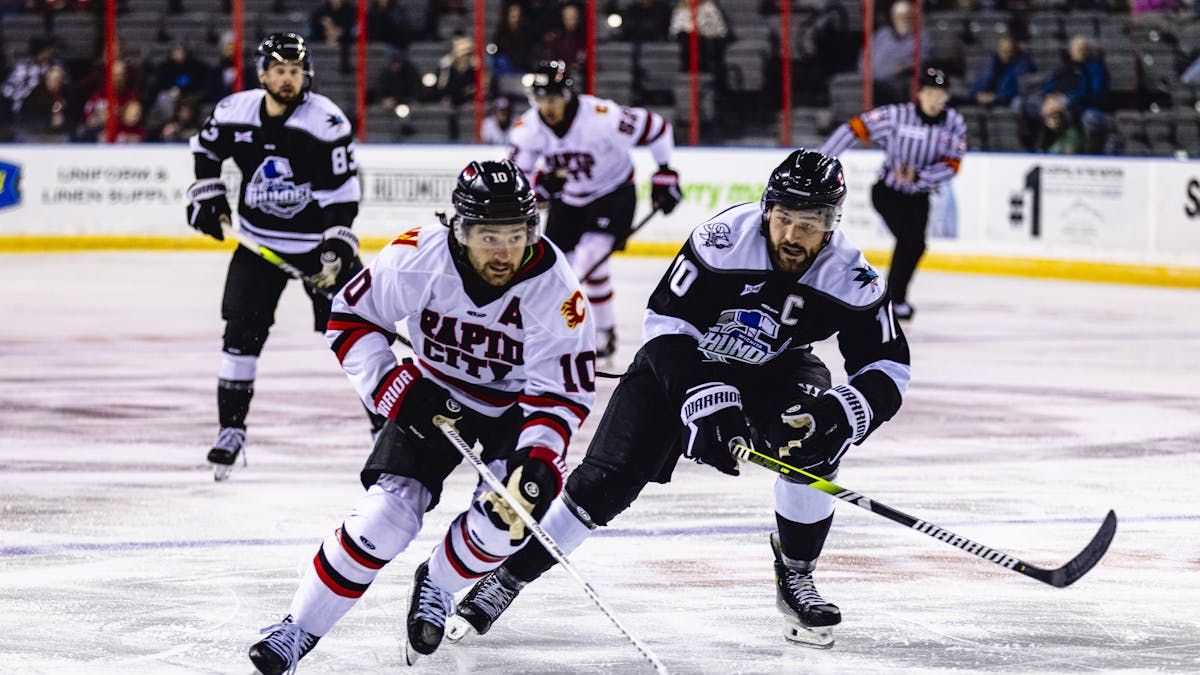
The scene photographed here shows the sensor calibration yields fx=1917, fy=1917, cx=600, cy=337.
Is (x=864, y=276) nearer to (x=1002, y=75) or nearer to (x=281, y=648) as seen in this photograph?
(x=281, y=648)

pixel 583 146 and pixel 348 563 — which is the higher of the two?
pixel 583 146

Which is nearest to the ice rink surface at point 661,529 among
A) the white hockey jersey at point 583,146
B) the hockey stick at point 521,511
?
the hockey stick at point 521,511

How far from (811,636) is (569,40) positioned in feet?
32.8

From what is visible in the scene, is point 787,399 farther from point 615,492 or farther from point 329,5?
point 329,5

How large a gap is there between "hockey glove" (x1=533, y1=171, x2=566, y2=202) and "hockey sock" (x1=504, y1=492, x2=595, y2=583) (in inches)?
195

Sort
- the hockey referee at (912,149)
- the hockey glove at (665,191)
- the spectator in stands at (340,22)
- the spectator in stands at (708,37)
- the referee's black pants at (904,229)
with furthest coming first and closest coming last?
the spectator in stands at (340,22) → the spectator in stands at (708,37) → the referee's black pants at (904,229) → the hockey referee at (912,149) → the hockey glove at (665,191)

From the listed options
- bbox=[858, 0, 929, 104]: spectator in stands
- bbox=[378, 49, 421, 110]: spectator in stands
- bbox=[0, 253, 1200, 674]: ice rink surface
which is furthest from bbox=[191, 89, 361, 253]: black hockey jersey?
bbox=[378, 49, 421, 110]: spectator in stands

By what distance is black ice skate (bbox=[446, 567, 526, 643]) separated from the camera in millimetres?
3930

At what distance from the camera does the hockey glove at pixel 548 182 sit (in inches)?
347

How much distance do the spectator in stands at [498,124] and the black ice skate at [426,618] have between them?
10047mm

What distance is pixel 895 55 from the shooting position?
1296cm

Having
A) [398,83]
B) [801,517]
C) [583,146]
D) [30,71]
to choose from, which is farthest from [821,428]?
[30,71]

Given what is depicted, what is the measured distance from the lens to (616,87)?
13.7 m

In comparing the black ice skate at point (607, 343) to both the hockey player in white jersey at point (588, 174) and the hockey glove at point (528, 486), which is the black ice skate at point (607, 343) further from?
the hockey glove at point (528, 486)
